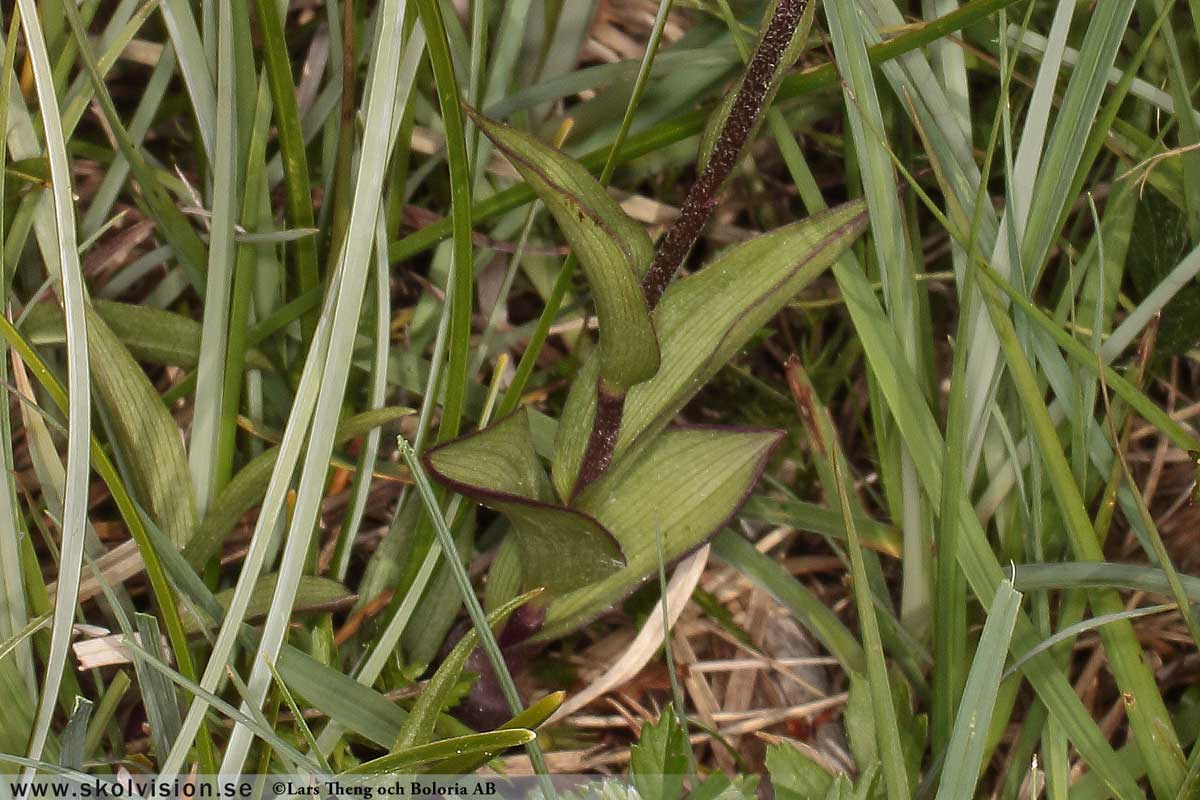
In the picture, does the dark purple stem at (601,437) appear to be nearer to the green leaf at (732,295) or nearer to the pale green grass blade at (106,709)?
the green leaf at (732,295)

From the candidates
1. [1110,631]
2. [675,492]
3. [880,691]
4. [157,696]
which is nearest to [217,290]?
[157,696]

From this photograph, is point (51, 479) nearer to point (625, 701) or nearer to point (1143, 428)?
point (625, 701)

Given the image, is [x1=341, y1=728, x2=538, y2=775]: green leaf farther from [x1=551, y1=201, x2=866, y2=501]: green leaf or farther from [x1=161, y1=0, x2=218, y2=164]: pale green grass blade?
[x1=161, y1=0, x2=218, y2=164]: pale green grass blade

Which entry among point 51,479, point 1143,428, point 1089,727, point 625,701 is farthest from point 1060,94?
point 51,479

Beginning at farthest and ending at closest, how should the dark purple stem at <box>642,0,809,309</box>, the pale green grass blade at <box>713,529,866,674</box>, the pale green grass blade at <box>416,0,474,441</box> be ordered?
the pale green grass blade at <box>713,529,866,674</box> → the pale green grass blade at <box>416,0,474,441</box> → the dark purple stem at <box>642,0,809,309</box>

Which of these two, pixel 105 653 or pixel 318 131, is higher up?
pixel 318 131

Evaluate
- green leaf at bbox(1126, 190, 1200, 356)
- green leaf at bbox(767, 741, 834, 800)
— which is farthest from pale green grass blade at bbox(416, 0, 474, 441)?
green leaf at bbox(1126, 190, 1200, 356)

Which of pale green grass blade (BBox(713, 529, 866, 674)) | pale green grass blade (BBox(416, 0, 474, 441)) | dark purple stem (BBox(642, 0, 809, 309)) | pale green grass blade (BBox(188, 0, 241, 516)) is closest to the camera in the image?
dark purple stem (BBox(642, 0, 809, 309))
